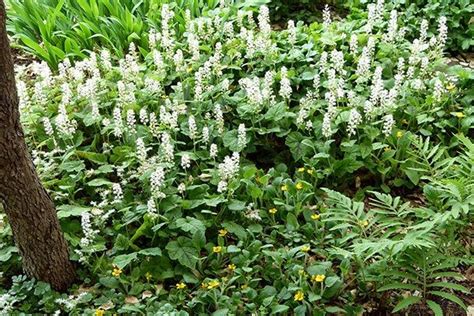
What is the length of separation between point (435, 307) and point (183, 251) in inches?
52.1

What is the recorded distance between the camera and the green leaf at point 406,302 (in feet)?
10.3

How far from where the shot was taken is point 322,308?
322 centimetres

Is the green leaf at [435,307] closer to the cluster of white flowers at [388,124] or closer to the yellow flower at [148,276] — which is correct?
the cluster of white flowers at [388,124]

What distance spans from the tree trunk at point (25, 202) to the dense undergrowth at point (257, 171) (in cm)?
11

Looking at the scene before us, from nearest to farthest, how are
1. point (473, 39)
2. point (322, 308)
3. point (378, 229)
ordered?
point (322, 308) → point (378, 229) → point (473, 39)

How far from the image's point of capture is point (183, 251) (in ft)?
11.3

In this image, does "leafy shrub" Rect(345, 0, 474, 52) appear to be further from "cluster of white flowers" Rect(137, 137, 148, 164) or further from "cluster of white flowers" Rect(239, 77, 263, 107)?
"cluster of white flowers" Rect(137, 137, 148, 164)

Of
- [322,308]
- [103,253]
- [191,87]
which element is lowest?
[322,308]

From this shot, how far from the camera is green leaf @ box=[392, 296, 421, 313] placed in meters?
3.14

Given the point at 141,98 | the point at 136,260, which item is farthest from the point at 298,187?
the point at 141,98

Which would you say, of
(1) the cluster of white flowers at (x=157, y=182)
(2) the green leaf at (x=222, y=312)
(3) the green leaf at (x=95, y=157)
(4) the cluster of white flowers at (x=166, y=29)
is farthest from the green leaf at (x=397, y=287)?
(4) the cluster of white flowers at (x=166, y=29)

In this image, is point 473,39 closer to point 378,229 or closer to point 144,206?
point 378,229

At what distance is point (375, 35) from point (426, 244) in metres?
2.49

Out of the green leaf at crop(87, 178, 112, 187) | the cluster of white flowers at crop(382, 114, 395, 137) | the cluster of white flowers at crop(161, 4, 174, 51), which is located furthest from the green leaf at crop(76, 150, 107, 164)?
the cluster of white flowers at crop(382, 114, 395, 137)
